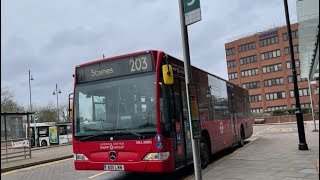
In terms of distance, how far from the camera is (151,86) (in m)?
9.02

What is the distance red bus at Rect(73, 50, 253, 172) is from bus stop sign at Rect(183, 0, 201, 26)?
191 centimetres

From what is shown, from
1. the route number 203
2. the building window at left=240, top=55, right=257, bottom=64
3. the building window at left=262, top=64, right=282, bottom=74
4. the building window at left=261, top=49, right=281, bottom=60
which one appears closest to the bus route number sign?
the route number 203

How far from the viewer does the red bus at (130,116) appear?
28.8 ft

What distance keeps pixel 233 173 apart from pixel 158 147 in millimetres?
2457

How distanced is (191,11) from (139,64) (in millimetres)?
2351

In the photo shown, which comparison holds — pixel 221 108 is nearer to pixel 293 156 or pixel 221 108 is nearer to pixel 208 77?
pixel 208 77


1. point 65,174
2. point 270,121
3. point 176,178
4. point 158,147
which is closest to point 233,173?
point 176,178

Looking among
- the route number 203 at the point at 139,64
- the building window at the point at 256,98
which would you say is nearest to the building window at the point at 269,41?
the building window at the point at 256,98

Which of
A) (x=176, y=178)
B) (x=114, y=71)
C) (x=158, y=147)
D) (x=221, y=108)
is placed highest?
(x=114, y=71)

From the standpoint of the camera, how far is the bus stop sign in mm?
7312

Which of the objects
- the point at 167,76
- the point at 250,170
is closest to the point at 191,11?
the point at 167,76

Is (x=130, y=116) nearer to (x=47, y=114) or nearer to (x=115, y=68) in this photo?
(x=115, y=68)

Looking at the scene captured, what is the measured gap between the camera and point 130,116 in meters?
8.93

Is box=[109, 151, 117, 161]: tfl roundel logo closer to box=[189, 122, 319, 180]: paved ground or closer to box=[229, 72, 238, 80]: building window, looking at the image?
box=[189, 122, 319, 180]: paved ground
